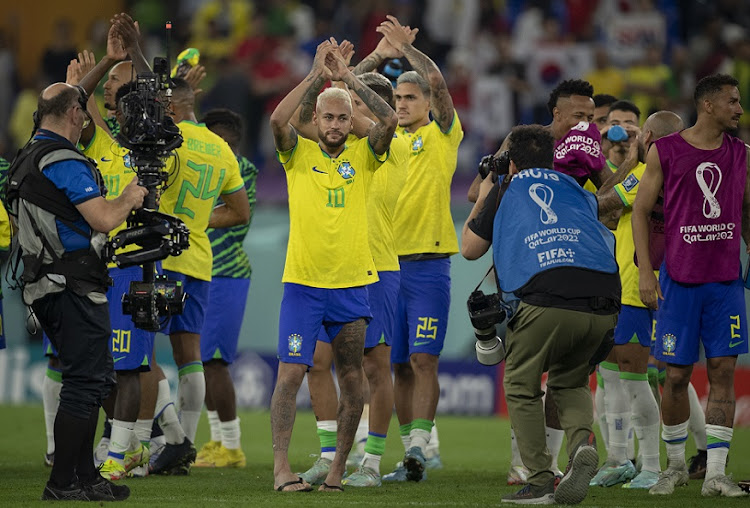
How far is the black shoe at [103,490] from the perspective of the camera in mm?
8094

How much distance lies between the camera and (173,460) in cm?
1036

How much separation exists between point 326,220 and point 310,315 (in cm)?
70

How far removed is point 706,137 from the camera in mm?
9234

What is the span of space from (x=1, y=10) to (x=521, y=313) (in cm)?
1776

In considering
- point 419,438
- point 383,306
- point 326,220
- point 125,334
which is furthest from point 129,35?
point 419,438

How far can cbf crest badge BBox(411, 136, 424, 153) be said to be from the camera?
11.0m

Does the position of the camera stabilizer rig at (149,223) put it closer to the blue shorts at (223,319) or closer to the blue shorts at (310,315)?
the blue shorts at (310,315)

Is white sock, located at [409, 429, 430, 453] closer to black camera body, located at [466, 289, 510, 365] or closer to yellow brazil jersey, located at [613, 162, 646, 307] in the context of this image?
yellow brazil jersey, located at [613, 162, 646, 307]

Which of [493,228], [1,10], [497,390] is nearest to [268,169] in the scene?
[497,390]

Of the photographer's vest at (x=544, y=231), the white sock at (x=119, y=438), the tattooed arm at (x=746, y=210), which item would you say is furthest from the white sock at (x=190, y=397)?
the tattooed arm at (x=746, y=210)

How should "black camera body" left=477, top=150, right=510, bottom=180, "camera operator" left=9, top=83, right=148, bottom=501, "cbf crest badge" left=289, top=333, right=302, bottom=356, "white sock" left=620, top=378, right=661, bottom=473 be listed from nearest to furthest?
1. "camera operator" left=9, top=83, right=148, bottom=501
2. "black camera body" left=477, top=150, right=510, bottom=180
3. "cbf crest badge" left=289, top=333, right=302, bottom=356
4. "white sock" left=620, top=378, right=661, bottom=473

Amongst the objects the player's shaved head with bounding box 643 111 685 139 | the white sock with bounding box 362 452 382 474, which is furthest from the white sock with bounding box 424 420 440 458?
the player's shaved head with bounding box 643 111 685 139

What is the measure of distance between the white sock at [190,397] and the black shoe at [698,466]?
4.19 metres

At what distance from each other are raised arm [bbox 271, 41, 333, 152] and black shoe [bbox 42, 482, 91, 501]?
2.71 metres
